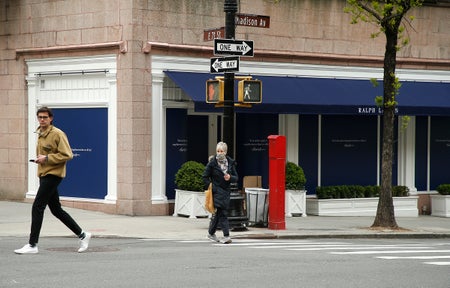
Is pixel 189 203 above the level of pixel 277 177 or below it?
below

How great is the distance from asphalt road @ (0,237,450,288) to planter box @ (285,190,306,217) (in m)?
7.59

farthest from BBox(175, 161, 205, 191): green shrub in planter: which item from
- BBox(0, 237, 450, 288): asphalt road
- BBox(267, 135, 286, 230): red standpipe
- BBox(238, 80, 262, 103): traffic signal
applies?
BBox(0, 237, 450, 288): asphalt road

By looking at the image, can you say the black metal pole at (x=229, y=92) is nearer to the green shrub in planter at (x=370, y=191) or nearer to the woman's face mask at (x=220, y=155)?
the woman's face mask at (x=220, y=155)

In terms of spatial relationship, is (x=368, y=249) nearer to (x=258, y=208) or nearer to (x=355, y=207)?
(x=258, y=208)

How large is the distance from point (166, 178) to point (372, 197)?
20.3 ft

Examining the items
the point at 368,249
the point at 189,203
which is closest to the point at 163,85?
the point at 189,203

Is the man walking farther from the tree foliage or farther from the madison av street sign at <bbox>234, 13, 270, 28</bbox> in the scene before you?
the tree foliage

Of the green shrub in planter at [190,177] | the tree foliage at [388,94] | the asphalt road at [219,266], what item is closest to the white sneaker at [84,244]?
the asphalt road at [219,266]

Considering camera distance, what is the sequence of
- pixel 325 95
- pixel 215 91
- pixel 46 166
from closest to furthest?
pixel 46 166, pixel 215 91, pixel 325 95

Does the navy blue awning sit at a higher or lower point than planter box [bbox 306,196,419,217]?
higher

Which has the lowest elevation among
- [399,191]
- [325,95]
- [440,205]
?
[440,205]

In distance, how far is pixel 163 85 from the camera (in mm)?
23172

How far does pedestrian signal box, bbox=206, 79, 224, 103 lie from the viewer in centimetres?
1898

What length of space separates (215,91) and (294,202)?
6077 millimetres
